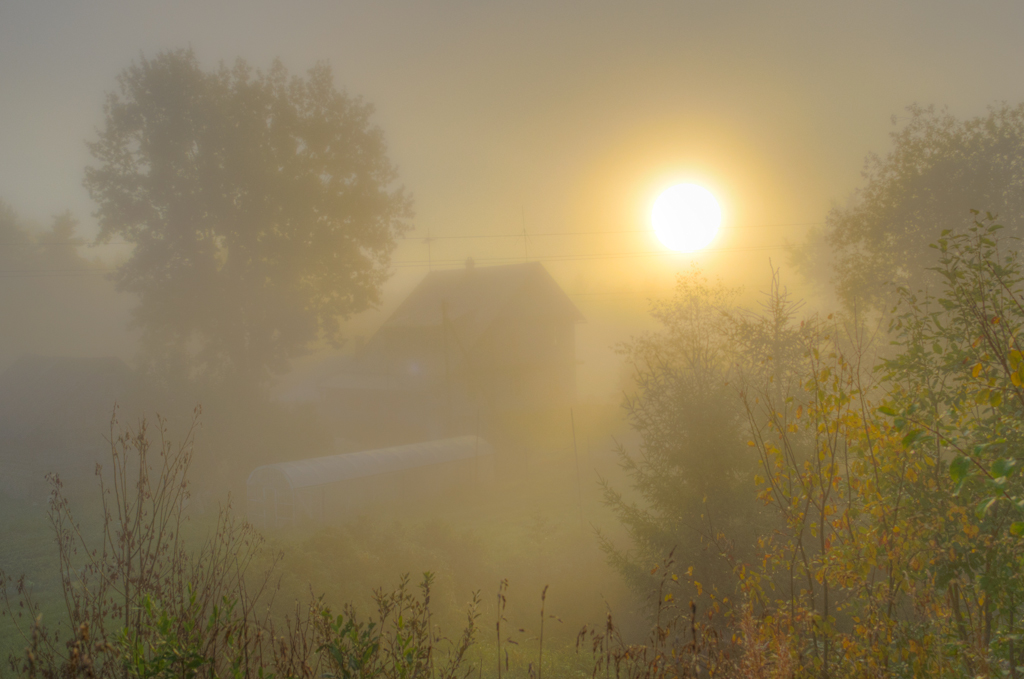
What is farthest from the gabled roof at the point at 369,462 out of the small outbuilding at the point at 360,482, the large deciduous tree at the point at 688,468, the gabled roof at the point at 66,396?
the large deciduous tree at the point at 688,468

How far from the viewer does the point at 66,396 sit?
2559 centimetres

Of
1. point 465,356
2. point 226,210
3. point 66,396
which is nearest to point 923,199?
point 465,356

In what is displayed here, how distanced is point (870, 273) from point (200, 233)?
29.7 metres

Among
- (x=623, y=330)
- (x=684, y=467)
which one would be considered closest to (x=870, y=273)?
(x=684, y=467)

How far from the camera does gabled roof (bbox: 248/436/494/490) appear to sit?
20500mm

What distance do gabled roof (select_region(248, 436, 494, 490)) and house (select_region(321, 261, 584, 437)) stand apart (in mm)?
2846

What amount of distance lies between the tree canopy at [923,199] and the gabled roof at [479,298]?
52.9 ft

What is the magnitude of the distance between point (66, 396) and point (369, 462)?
14.4m

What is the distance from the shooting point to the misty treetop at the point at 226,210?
2545 cm

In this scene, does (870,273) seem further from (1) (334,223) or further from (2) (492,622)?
(1) (334,223)

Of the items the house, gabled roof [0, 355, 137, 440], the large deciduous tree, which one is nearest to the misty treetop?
gabled roof [0, 355, 137, 440]

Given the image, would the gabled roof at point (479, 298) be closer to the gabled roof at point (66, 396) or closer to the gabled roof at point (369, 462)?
the gabled roof at point (369, 462)

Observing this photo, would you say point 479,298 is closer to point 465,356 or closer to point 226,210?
point 465,356

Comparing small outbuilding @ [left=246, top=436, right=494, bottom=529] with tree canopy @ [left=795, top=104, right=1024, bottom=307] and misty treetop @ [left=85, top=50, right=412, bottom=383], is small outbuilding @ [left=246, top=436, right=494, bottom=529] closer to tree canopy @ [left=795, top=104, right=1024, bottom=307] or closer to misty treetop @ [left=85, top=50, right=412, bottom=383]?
misty treetop @ [left=85, top=50, right=412, bottom=383]
